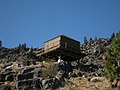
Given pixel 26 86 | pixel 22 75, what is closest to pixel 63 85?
pixel 26 86

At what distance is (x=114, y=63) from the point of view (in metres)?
32.9

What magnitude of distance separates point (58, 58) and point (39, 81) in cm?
1540

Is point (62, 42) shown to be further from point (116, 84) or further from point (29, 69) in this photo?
point (116, 84)

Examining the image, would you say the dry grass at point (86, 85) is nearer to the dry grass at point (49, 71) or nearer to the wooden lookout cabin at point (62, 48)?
the dry grass at point (49, 71)

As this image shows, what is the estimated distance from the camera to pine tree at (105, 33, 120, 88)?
32000 millimetres

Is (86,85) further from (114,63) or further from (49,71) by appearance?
(49,71)

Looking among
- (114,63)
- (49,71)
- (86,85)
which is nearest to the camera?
(114,63)

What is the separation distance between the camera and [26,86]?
34656 millimetres

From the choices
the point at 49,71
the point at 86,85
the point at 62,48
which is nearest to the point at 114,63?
the point at 86,85

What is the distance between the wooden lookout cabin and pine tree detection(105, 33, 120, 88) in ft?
51.5

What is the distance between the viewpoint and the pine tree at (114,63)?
105 ft

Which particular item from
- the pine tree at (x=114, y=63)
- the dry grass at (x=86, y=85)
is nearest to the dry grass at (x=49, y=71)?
the dry grass at (x=86, y=85)

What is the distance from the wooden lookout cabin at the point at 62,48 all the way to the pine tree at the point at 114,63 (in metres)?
15.7

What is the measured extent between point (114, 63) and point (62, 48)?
16.6 meters
